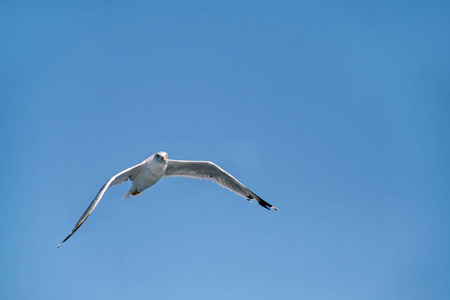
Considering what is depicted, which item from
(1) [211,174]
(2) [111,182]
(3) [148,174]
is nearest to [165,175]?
(3) [148,174]

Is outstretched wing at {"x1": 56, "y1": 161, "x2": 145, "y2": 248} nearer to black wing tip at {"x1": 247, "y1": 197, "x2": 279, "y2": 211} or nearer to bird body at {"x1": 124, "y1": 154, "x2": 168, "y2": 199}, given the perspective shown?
bird body at {"x1": 124, "y1": 154, "x2": 168, "y2": 199}

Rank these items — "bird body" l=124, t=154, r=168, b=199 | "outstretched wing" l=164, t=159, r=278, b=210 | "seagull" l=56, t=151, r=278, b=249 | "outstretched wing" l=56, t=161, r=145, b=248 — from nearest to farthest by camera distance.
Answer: "outstretched wing" l=56, t=161, r=145, b=248 < "seagull" l=56, t=151, r=278, b=249 < "bird body" l=124, t=154, r=168, b=199 < "outstretched wing" l=164, t=159, r=278, b=210

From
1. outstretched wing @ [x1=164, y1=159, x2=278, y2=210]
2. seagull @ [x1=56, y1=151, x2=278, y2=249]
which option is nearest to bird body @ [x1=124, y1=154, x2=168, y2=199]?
seagull @ [x1=56, y1=151, x2=278, y2=249]

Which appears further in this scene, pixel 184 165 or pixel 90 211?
pixel 184 165

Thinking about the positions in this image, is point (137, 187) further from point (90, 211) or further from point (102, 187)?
point (90, 211)

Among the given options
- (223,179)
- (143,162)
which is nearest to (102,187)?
(143,162)

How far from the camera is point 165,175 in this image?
861 cm

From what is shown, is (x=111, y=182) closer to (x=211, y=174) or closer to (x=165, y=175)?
(x=165, y=175)

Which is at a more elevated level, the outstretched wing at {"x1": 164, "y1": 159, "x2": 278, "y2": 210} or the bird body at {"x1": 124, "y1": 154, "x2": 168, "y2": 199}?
the outstretched wing at {"x1": 164, "y1": 159, "x2": 278, "y2": 210}

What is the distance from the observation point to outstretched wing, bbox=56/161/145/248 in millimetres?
6190

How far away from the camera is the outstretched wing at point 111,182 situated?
6.19 m

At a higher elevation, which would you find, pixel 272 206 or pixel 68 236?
pixel 272 206

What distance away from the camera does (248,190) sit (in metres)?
8.64

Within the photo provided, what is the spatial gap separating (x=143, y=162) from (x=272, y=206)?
3.06 meters
